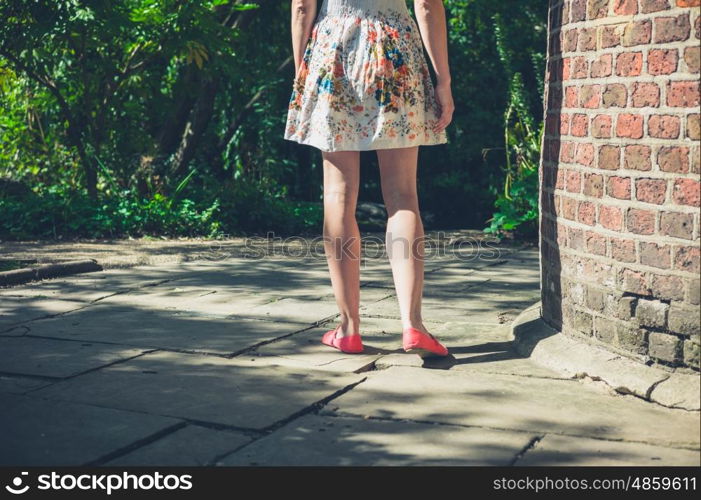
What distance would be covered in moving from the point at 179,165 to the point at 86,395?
21.6ft

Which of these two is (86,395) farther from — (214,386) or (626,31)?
(626,31)

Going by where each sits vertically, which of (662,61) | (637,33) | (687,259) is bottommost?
(687,259)

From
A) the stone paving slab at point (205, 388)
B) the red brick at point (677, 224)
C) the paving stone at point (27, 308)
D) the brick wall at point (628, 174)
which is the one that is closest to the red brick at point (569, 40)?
the brick wall at point (628, 174)

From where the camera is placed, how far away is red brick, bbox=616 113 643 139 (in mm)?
3003

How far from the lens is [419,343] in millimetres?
3336

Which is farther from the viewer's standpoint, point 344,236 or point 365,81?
point 344,236

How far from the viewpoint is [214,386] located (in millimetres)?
3100

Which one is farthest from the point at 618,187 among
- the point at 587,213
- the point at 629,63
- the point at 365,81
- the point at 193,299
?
the point at 193,299

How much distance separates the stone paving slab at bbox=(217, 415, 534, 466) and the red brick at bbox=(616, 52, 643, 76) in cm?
125

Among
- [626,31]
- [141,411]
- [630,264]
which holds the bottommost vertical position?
[141,411]

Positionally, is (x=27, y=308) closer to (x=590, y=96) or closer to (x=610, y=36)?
Result: (x=590, y=96)

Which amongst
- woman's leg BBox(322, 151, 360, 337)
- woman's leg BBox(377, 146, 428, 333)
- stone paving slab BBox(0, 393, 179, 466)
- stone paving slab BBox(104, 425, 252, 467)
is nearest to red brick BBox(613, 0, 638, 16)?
woman's leg BBox(377, 146, 428, 333)

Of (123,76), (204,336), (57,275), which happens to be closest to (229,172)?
(123,76)

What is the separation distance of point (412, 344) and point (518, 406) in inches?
22.9
